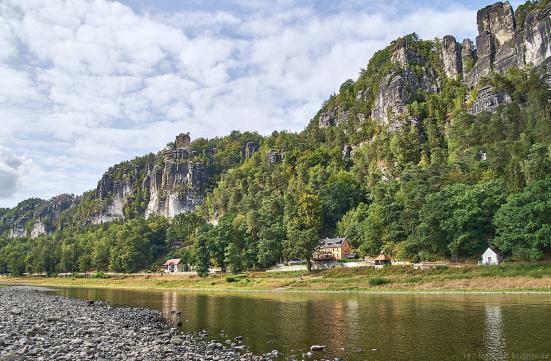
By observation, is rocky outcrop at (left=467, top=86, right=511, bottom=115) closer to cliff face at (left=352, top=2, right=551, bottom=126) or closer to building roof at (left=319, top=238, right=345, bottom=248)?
cliff face at (left=352, top=2, right=551, bottom=126)

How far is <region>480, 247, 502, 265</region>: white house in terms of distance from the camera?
7069 cm

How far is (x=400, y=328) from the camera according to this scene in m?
30.6

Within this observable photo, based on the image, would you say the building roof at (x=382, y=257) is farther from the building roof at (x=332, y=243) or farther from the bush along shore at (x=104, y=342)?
the bush along shore at (x=104, y=342)

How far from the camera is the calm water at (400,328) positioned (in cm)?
2316

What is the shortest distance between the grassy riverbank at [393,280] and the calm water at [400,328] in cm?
1482

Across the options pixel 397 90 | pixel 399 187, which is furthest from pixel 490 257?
pixel 397 90

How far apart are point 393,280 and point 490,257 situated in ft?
55.8

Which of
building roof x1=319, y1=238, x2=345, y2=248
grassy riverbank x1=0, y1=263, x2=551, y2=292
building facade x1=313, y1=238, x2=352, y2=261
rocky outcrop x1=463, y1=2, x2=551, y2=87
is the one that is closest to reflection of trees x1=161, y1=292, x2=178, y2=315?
grassy riverbank x1=0, y1=263, x2=551, y2=292

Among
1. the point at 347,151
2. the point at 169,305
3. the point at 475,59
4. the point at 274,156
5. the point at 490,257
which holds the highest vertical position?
the point at 475,59

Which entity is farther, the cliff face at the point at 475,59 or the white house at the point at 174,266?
the white house at the point at 174,266

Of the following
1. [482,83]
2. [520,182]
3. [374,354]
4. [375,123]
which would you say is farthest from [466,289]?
[375,123]

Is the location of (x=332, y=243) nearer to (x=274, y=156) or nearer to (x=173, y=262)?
(x=173, y=262)

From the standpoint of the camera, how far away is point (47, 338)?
25.3 meters

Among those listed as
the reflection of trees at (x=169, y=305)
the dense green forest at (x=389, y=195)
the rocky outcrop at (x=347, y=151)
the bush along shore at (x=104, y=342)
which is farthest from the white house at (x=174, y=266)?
the bush along shore at (x=104, y=342)
